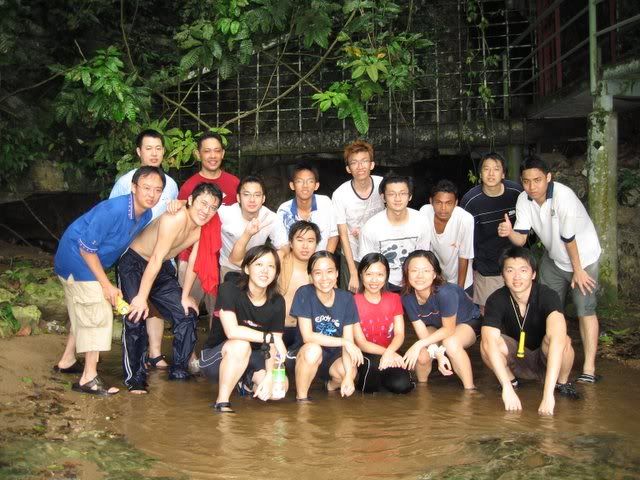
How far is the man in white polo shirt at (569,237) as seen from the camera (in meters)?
5.80

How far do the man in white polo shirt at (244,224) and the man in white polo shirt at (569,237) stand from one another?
188 centimetres

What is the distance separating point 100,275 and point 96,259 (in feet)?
0.37

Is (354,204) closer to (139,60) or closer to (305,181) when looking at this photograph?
(305,181)

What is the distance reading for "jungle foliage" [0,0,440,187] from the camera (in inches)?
309

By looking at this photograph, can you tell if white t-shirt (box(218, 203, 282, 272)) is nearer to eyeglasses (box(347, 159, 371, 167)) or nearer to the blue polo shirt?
eyeglasses (box(347, 159, 371, 167))

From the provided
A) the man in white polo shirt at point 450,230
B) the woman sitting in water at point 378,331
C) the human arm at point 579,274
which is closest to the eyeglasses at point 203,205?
the woman sitting in water at point 378,331

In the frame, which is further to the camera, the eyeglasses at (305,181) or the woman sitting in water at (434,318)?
the eyeglasses at (305,181)

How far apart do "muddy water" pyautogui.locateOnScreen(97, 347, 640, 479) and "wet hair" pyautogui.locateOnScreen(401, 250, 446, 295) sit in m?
0.76

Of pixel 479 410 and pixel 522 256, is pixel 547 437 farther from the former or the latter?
pixel 522 256

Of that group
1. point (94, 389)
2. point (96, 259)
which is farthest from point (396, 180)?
point (94, 389)

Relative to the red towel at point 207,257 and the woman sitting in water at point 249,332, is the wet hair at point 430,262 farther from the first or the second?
the red towel at point 207,257

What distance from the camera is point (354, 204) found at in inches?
262

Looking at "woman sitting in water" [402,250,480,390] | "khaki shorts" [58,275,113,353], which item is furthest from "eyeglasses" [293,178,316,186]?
"khaki shorts" [58,275,113,353]

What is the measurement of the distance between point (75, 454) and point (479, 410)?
2.57 m
